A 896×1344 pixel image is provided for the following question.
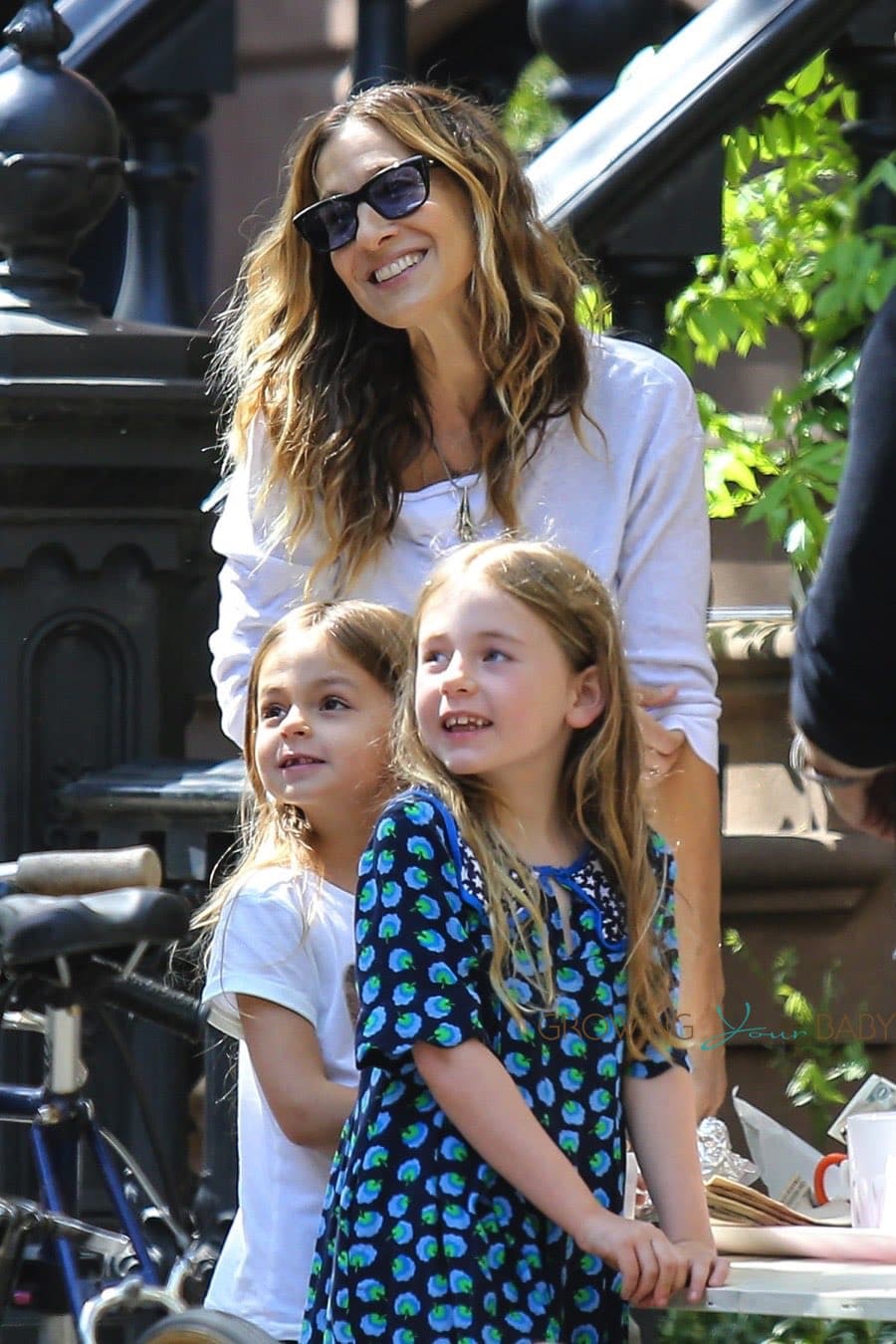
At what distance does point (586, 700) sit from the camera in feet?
9.34

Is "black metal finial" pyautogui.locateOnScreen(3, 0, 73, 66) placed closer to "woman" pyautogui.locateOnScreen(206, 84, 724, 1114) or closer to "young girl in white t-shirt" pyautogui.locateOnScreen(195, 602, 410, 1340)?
"woman" pyautogui.locateOnScreen(206, 84, 724, 1114)

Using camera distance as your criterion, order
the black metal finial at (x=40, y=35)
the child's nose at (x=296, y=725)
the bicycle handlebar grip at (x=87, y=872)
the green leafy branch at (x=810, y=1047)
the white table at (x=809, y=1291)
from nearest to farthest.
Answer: the white table at (x=809, y=1291) < the child's nose at (x=296, y=725) < the bicycle handlebar grip at (x=87, y=872) < the green leafy branch at (x=810, y=1047) < the black metal finial at (x=40, y=35)

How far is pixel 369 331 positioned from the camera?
3447 millimetres

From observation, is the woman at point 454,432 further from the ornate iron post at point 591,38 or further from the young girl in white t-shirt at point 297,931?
the ornate iron post at point 591,38

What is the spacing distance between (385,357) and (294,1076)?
3.29ft

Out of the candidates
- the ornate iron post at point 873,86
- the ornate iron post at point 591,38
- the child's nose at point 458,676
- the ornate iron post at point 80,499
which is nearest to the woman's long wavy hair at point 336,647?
the child's nose at point 458,676

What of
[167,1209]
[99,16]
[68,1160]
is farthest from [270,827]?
[99,16]

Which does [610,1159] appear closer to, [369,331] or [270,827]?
[270,827]

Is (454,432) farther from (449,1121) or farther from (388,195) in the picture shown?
(449,1121)

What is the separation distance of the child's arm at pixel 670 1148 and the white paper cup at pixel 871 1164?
0.96 feet

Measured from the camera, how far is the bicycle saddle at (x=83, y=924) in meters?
3.72

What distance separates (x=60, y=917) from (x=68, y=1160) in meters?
0.43

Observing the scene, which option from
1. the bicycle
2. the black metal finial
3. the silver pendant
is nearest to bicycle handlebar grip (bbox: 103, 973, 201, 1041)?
the bicycle

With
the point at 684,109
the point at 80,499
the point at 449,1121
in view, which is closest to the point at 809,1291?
the point at 449,1121
